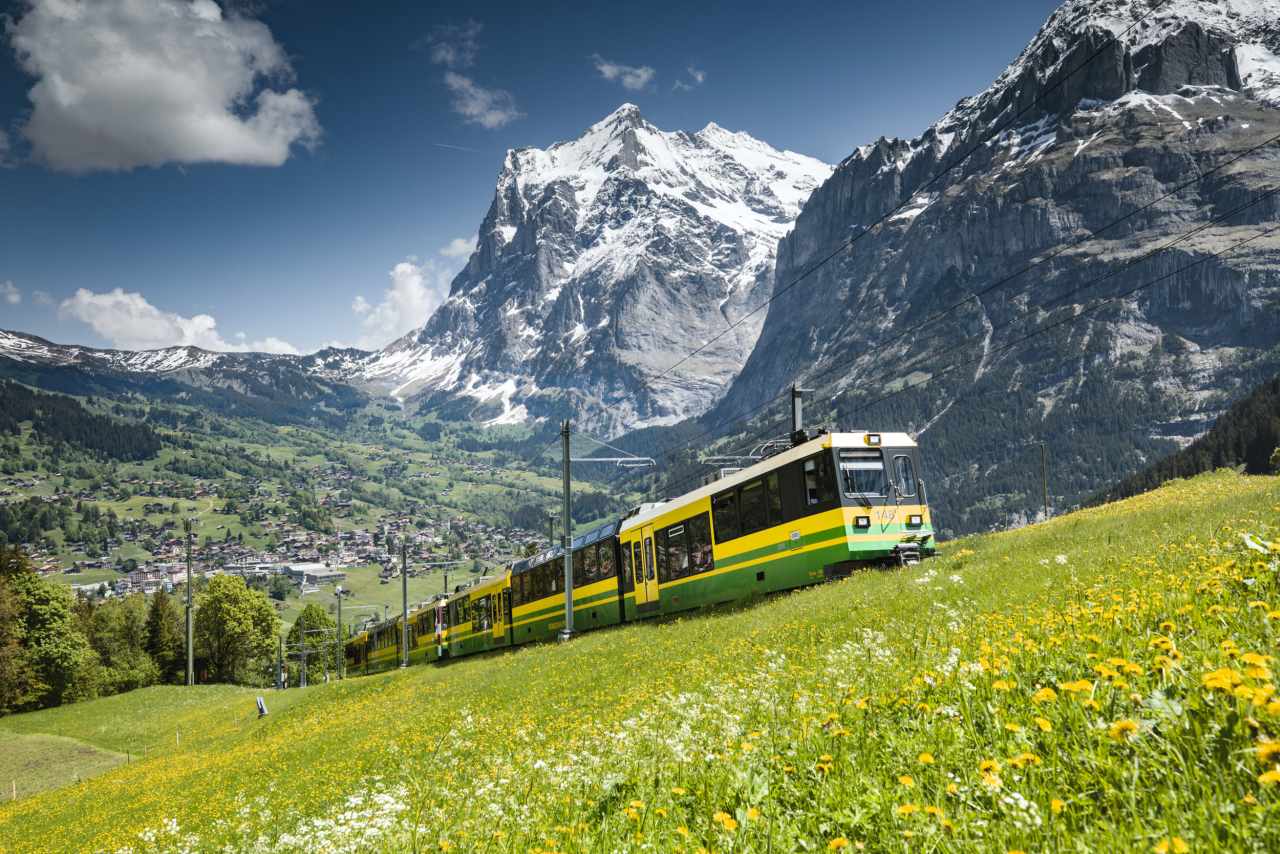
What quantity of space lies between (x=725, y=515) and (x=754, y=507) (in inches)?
65.0

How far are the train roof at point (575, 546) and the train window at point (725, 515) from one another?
539 centimetres

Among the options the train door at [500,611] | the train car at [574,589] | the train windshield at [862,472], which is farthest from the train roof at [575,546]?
the train windshield at [862,472]

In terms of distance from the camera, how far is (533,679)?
24.2 metres

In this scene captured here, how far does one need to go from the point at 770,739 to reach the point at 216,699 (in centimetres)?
7751

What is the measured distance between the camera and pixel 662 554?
31.9m

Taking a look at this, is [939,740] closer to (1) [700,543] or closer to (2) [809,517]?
(2) [809,517]

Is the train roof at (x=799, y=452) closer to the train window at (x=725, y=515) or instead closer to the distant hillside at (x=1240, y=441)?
the train window at (x=725, y=515)

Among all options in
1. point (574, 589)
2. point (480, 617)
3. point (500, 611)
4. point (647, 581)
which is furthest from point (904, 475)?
point (480, 617)

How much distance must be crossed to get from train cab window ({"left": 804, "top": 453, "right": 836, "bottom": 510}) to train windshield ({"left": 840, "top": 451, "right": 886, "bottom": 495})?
39 centimetres

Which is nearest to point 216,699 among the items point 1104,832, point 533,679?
point 533,679

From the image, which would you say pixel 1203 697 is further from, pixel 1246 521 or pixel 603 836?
pixel 1246 521

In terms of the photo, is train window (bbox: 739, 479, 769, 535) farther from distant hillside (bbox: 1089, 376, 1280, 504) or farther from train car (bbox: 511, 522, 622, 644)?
distant hillside (bbox: 1089, 376, 1280, 504)

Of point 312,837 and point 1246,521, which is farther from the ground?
point 1246,521

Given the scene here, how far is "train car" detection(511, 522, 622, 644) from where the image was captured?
3612 cm
